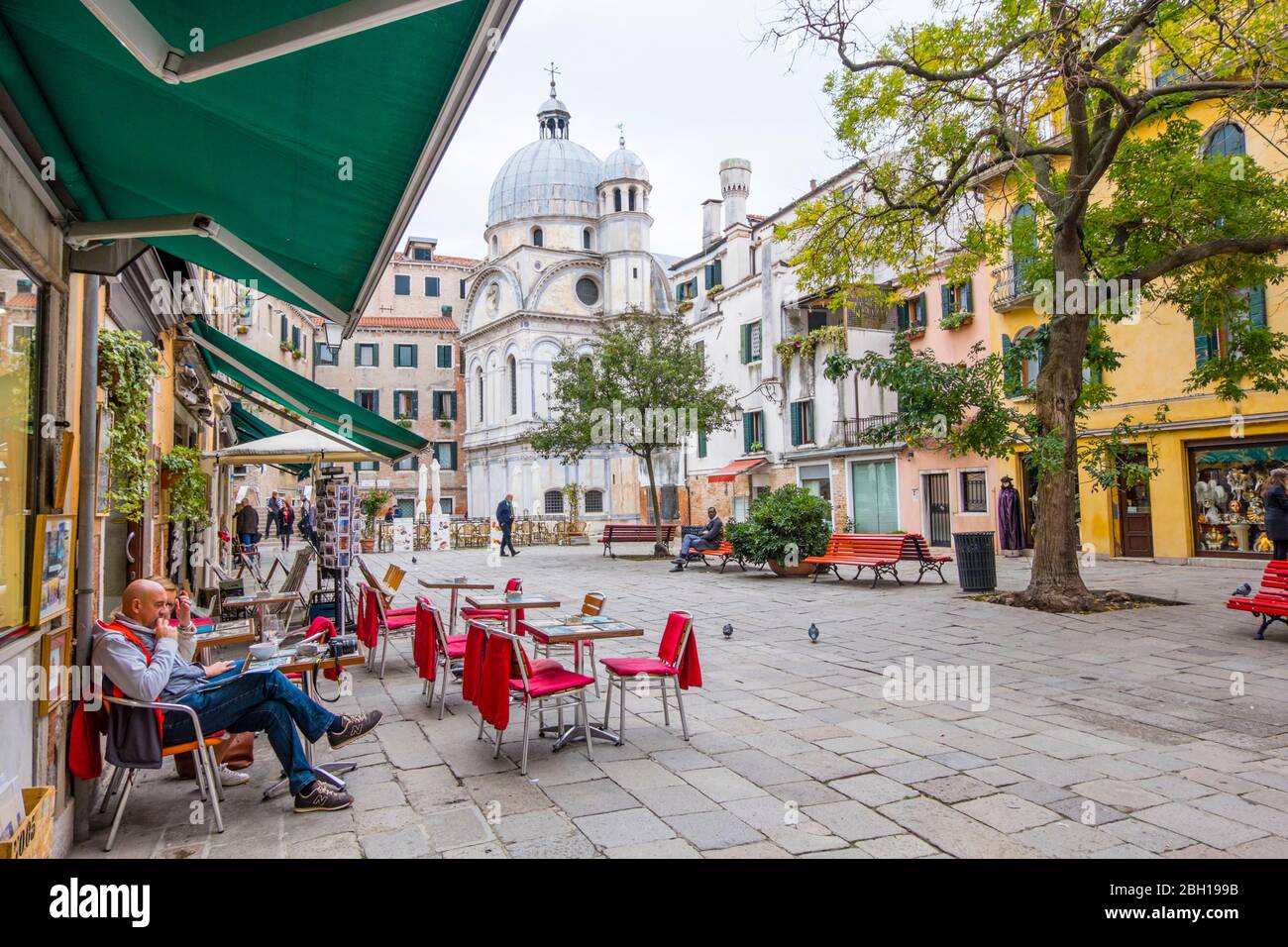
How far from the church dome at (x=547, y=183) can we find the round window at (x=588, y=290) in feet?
12.7

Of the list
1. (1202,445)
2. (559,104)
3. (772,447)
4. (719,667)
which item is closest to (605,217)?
(559,104)

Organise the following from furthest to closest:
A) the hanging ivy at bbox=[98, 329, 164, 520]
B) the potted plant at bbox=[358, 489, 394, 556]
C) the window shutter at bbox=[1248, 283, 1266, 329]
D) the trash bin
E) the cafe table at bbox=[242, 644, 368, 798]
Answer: the potted plant at bbox=[358, 489, 394, 556] → the window shutter at bbox=[1248, 283, 1266, 329] → the trash bin → the hanging ivy at bbox=[98, 329, 164, 520] → the cafe table at bbox=[242, 644, 368, 798]

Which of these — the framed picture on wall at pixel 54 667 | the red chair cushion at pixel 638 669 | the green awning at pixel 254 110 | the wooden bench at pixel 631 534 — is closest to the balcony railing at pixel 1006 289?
the wooden bench at pixel 631 534

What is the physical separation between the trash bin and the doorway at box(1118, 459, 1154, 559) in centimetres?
681

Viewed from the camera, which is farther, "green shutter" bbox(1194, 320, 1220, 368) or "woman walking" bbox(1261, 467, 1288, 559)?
"green shutter" bbox(1194, 320, 1220, 368)

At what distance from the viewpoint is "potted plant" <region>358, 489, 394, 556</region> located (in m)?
28.0

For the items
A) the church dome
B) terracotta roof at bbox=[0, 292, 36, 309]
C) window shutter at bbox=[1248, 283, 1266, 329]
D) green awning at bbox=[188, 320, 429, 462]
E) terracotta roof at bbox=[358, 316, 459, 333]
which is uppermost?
the church dome

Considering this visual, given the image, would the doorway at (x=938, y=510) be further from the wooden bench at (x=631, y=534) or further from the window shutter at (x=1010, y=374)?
the window shutter at (x=1010, y=374)

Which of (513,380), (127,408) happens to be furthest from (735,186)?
(127,408)

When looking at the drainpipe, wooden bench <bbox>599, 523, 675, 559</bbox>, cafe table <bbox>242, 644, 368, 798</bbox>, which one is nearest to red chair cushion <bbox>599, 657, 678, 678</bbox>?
cafe table <bbox>242, 644, 368, 798</bbox>

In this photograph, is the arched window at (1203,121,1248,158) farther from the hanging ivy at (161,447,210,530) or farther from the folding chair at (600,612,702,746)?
the hanging ivy at (161,447,210,530)

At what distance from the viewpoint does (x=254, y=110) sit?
287 cm
